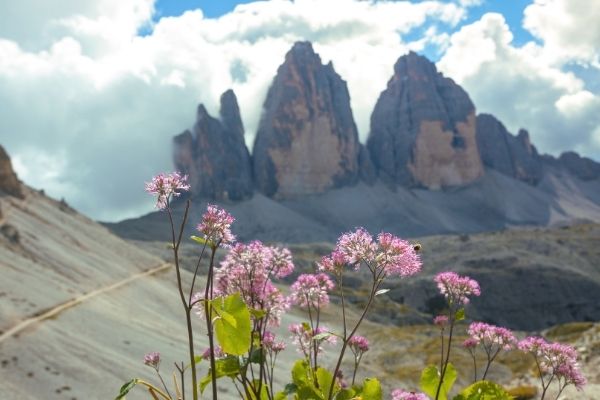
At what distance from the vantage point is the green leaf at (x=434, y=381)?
5336 millimetres

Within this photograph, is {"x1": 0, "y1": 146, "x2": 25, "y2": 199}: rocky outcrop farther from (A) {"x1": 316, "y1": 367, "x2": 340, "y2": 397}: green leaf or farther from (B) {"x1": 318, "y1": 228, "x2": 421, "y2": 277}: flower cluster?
(B) {"x1": 318, "y1": 228, "x2": 421, "y2": 277}: flower cluster

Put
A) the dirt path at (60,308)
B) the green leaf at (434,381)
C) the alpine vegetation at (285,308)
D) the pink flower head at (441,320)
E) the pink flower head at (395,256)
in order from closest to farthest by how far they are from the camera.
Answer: the alpine vegetation at (285,308), the pink flower head at (395,256), the green leaf at (434,381), the pink flower head at (441,320), the dirt path at (60,308)

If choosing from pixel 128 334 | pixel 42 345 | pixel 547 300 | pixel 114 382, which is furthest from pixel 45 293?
pixel 547 300

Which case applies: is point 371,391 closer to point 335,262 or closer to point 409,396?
point 409,396

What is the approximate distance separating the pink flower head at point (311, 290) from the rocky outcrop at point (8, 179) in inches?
3627

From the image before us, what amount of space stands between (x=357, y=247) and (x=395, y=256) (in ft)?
1.14

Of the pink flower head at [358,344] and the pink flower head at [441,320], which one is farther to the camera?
the pink flower head at [441,320]

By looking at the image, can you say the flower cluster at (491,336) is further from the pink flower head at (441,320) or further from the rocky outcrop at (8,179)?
the rocky outcrop at (8,179)

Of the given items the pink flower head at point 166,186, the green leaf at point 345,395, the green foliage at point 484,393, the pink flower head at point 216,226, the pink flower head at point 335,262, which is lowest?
the green leaf at point 345,395

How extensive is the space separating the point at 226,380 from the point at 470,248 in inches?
5337

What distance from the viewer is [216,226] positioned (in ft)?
15.7

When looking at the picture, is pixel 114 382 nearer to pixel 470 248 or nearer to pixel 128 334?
pixel 128 334

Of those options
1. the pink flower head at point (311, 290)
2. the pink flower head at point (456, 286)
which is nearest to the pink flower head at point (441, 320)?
the pink flower head at point (456, 286)

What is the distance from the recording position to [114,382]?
3127 centimetres
